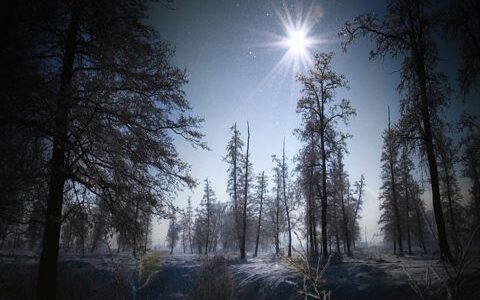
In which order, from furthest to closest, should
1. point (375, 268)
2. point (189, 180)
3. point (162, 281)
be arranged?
point (162, 281), point (375, 268), point (189, 180)

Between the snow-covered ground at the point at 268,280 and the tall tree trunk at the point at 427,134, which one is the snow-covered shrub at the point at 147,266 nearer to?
the snow-covered ground at the point at 268,280

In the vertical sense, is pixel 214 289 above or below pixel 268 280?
below

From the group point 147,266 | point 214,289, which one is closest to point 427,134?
point 214,289

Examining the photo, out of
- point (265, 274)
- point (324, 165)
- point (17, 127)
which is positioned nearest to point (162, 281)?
point (265, 274)

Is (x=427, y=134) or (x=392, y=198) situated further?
(x=392, y=198)

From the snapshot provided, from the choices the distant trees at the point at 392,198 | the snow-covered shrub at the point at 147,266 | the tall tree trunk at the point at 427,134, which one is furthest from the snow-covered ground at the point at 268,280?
the distant trees at the point at 392,198

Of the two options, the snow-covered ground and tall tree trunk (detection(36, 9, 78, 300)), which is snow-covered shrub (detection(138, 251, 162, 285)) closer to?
the snow-covered ground

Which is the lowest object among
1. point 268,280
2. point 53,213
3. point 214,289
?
point 214,289

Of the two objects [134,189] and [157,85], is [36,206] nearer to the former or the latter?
[134,189]

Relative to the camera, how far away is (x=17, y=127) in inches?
229

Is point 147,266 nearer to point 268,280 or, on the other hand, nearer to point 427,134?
point 268,280

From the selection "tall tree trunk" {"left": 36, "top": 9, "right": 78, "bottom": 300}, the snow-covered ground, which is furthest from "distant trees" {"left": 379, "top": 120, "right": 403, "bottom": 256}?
"tall tree trunk" {"left": 36, "top": 9, "right": 78, "bottom": 300}

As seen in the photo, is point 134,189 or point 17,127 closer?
point 17,127

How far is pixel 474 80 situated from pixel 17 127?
546 inches
